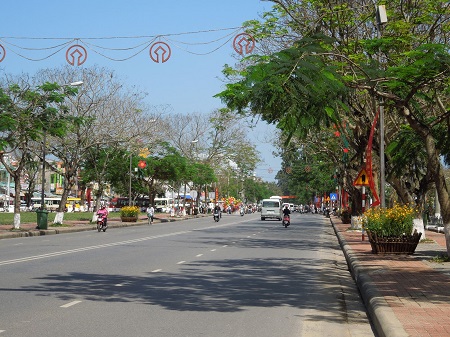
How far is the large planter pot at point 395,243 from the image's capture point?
844 inches

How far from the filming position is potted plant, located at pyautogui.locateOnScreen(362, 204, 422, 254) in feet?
70.4

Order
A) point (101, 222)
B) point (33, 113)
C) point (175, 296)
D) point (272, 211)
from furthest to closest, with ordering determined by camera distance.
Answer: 1. point (272, 211)
2. point (101, 222)
3. point (33, 113)
4. point (175, 296)

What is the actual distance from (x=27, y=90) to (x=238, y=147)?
4750cm

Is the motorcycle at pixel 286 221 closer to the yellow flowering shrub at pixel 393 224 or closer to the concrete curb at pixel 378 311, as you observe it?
the yellow flowering shrub at pixel 393 224

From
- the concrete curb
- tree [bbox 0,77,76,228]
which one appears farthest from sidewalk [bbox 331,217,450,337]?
tree [bbox 0,77,76,228]

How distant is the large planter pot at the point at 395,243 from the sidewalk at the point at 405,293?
27.6 inches

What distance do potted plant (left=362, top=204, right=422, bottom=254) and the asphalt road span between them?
1320 millimetres

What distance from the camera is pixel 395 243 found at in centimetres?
2148

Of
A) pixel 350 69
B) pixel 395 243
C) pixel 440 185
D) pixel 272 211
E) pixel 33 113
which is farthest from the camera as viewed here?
pixel 272 211

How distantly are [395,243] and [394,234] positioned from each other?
28 centimetres

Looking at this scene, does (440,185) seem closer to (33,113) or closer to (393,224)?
(393,224)

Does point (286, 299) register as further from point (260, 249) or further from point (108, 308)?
point (260, 249)

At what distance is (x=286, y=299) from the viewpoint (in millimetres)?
12531

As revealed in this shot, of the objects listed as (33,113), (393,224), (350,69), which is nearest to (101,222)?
(33,113)
